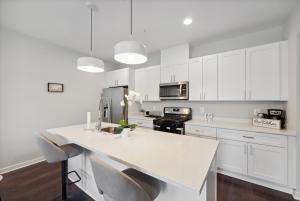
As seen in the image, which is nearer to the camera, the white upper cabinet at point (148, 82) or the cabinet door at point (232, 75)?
the cabinet door at point (232, 75)

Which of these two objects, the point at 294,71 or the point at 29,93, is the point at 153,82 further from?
the point at 29,93

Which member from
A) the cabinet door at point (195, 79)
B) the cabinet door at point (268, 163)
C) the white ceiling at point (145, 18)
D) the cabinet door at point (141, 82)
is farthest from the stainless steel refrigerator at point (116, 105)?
the cabinet door at point (268, 163)

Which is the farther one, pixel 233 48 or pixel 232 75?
pixel 233 48

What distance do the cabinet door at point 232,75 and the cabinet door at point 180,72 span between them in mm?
675

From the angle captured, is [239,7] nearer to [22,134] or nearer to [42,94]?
[42,94]

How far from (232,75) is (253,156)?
1.42 meters

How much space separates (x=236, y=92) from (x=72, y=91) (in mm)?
3834

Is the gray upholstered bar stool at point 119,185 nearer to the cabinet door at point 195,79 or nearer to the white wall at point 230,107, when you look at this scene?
the cabinet door at point 195,79

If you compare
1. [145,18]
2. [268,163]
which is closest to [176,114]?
[268,163]

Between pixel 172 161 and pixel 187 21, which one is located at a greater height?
pixel 187 21

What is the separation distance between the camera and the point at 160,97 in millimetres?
3240

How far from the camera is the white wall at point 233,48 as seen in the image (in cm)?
236

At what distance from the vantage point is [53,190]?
74.5 inches

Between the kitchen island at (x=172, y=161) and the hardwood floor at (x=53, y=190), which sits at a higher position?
the kitchen island at (x=172, y=161)
